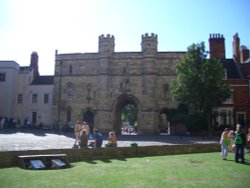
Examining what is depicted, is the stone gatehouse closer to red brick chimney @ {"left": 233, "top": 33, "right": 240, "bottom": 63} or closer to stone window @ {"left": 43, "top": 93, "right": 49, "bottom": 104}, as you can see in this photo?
stone window @ {"left": 43, "top": 93, "right": 49, "bottom": 104}

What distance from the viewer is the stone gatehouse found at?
4169cm

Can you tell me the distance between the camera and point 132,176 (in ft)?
33.1

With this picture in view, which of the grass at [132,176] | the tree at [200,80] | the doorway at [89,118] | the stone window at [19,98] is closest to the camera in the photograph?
the grass at [132,176]

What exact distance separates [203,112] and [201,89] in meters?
4.42

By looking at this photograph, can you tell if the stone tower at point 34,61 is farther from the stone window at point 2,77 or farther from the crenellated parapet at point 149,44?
the crenellated parapet at point 149,44

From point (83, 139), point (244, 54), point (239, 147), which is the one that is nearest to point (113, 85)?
point (244, 54)

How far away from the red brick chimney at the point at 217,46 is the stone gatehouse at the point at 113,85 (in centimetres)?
574

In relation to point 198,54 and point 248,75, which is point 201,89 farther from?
point 248,75

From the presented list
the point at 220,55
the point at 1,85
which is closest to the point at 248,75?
the point at 220,55

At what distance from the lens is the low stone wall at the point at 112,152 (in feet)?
39.4

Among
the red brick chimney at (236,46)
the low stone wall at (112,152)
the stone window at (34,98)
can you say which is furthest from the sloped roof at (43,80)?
the low stone wall at (112,152)

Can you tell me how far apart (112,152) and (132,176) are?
5.36 meters

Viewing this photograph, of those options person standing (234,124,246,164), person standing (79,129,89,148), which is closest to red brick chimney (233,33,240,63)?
person standing (234,124,246,164)

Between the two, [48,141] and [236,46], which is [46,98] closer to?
[48,141]
